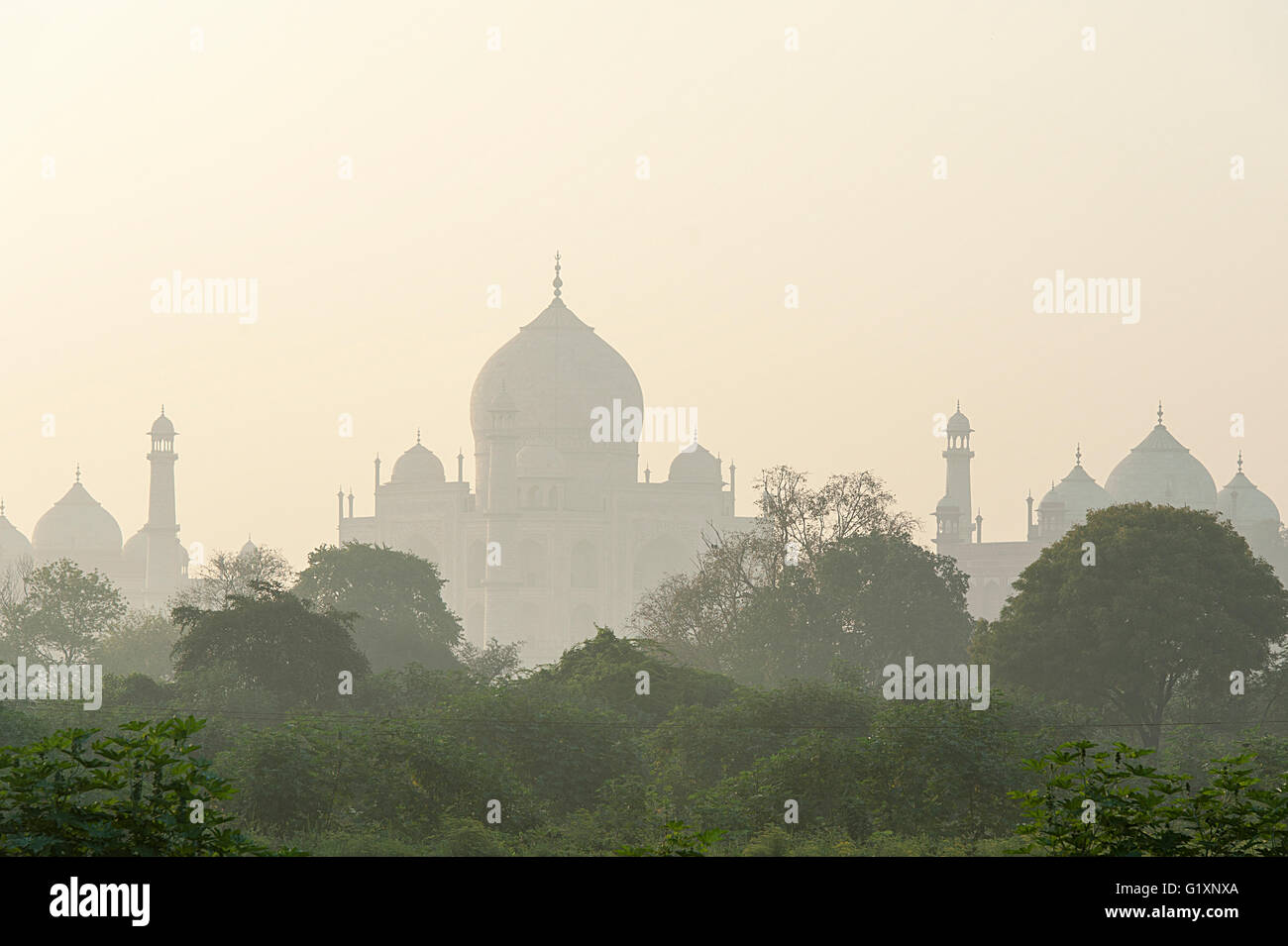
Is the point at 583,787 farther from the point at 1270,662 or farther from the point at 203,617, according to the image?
the point at 1270,662

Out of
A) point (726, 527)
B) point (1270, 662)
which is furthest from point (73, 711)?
point (726, 527)

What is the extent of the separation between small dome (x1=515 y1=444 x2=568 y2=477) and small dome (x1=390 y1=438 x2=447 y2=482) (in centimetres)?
728

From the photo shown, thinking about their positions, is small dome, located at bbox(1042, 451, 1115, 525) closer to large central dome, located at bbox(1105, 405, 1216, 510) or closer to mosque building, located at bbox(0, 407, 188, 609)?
large central dome, located at bbox(1105, 405, 1216, 510)

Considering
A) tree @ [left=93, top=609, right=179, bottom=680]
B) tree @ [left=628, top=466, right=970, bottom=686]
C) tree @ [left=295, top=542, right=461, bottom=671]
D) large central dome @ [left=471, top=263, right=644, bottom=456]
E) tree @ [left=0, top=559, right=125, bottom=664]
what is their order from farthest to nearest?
1. large central dome @ [left=471, top=263, right=644, bottom=456]
2. tree @ [left=0, top=559, right=125, bottom=664]
3. tree @ [left=93, top=609, right=179, bottom=680]
4. tree @ [left=295, top=542, right=461, bottom=671]
5. tree @ [left=628, top=466, right=970, bottom=686]

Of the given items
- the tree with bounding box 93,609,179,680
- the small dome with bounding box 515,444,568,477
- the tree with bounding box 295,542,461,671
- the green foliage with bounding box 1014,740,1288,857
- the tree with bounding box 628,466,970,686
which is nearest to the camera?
the green foliage with bounding box 1014,740,1288,857

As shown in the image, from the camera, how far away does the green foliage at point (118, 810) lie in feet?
24.3

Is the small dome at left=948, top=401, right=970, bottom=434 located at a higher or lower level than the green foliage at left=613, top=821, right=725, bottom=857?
higher

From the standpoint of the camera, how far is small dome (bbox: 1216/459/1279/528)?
99.6 meters

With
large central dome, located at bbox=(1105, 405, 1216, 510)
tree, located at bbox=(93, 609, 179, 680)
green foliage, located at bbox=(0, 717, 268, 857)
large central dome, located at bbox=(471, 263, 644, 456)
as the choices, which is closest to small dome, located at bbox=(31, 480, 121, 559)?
large central dome, located at bbox=(471, 263, 644, 456)

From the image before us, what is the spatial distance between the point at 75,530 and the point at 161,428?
1712cm

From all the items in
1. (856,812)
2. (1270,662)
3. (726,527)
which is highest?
(726,527)

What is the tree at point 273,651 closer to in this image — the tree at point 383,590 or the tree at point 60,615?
the tree at point 383,590
